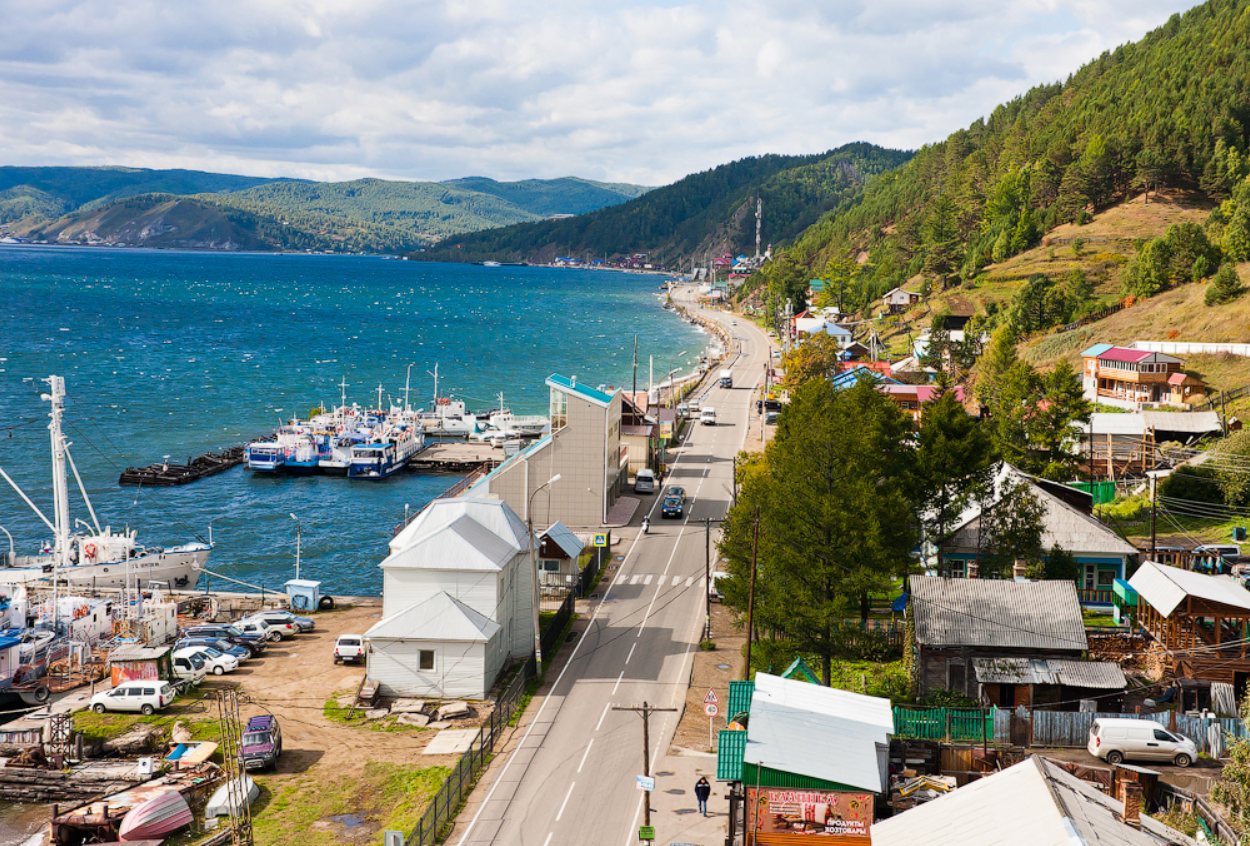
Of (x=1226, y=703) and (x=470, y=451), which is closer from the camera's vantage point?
(x=1226, y=703)

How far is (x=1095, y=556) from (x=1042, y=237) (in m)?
99.5

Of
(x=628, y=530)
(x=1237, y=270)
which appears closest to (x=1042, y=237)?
(x=1237, y=270)

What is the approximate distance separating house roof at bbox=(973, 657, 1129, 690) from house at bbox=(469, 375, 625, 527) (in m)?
23.8

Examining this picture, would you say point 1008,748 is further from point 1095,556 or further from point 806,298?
point 806,298

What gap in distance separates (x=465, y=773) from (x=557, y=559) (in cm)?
1659

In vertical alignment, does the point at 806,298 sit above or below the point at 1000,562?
above

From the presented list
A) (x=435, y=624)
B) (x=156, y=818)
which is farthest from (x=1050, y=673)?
(x=156, y=818)

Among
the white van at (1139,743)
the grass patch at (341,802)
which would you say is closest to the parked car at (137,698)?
the grass patch at (341,802)

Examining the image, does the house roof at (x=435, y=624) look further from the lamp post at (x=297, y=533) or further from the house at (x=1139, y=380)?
the house at (x=1139, y=380)

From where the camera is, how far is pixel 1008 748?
2489cm

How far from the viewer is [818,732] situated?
22938 millimetres

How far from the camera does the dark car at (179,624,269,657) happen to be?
119 feet

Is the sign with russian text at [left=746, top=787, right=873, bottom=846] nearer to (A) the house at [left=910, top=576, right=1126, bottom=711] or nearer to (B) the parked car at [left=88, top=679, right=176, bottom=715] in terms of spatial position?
(A) the house at [left=910, top=576, right=1126, bottom=711]

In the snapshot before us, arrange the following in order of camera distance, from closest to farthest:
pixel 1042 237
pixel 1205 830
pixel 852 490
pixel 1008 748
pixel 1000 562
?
pixel 1205 830, pixel 1008 748, pixel 852 490, pixel 1000 562, pixel 1042 237
